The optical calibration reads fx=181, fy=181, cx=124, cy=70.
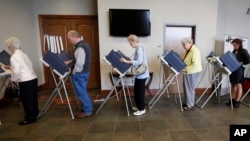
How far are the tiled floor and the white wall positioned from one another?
146 cm

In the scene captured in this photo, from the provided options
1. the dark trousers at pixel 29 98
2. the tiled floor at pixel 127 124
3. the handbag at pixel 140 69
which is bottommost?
the tiled floor at pixel 127 124

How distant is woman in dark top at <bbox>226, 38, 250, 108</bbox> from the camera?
350 cm

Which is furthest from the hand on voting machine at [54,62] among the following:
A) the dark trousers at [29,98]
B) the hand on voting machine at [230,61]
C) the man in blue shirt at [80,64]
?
the hand on voting machine at [230,61]

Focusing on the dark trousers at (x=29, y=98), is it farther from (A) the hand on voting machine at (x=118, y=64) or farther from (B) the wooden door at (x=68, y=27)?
(B) the wooden door at (x=68, y=27)

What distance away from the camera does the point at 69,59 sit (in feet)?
11.2

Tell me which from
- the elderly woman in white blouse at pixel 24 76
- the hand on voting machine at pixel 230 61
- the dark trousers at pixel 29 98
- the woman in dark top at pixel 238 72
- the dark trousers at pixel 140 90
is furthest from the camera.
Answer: the woman in dark top at pixel 238 72

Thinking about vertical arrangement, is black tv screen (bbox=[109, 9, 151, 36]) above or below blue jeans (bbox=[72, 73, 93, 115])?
above

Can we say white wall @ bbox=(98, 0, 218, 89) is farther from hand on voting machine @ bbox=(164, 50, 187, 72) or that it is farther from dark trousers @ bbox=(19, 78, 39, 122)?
dark trousers @ bbox=(19, 78, 39, 122)

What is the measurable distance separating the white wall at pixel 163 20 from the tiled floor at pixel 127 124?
1461 mm

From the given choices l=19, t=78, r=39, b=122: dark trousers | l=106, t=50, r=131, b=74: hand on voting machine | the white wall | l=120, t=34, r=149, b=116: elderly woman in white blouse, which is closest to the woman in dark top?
the white wall

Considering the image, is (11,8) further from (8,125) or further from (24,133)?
(24,133)

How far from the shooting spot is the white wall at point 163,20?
4.28 metres

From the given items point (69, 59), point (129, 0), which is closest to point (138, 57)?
point (69, 59)

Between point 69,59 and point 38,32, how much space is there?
89.0 inches
